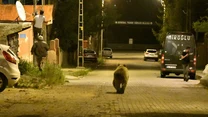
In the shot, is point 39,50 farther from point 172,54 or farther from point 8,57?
point 172,54

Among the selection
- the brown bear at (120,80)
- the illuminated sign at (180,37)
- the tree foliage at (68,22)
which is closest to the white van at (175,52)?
the illuminated sign at (180,37)

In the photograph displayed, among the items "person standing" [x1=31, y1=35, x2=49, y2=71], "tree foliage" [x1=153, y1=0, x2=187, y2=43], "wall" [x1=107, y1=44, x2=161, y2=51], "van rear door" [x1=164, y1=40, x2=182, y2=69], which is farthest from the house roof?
"wall" [x1=107, y1=44, x2=161, y2=51]

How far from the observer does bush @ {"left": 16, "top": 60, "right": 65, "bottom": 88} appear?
18.6m

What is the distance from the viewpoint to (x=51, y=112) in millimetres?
11555

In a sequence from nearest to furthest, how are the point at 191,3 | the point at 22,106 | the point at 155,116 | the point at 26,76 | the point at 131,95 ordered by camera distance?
1. the point at 155,116
2. the point at 22,106
3. the point at 131,95
4. the point at 26,76
5. the point at 191,3

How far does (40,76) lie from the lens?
20375mm

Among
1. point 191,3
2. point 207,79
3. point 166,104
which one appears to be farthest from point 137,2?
point 166,104

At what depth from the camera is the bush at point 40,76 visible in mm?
18562

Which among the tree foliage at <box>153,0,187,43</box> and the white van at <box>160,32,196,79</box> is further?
the tree foliage at <box>153,0,187,43</box>

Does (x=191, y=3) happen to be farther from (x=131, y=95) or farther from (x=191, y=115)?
(x=191, y=115)

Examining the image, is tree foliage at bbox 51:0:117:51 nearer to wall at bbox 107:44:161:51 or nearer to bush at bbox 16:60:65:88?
bush at bbox 16:60:65:88

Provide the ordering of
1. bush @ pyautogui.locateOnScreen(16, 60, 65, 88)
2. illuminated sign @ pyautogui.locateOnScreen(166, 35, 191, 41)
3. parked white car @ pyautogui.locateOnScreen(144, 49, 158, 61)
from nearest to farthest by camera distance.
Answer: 1. bush @ pyautogui.locateOnScreen(16, 60, 65, 88)
2. illuminated sign @ pyautogui.locateOnScreen(166, 35, 191, 41)
3. parked white car @ pyautogui.locateOnScreen(144, 49, 158, 61)

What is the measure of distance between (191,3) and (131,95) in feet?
113

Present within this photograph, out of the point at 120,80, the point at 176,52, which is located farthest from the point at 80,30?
the point at 120,80
